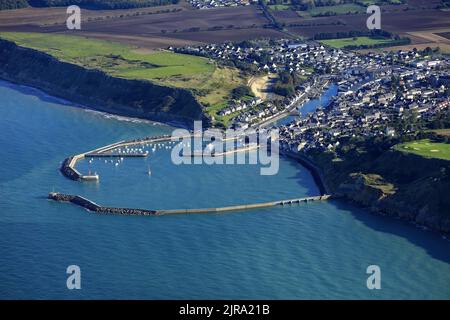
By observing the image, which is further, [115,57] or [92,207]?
[115,57]

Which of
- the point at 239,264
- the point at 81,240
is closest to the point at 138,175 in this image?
the point at 81,240

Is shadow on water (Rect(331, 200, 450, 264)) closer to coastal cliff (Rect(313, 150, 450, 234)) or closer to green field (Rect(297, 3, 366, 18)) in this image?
coastal cliff (Rect(313, 150, 450, 234))

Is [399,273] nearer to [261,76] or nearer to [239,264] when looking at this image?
[239,264]

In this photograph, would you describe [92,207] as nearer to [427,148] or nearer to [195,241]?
[195,241]

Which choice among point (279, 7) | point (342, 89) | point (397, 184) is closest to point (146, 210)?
point (397, 184)

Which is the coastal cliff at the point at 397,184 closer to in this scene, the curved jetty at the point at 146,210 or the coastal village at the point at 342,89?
the curved jetty at the point at 146,210

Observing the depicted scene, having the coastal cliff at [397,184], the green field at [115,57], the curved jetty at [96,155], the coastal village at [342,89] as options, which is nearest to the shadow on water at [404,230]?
the coastal cliff at [397,184]
